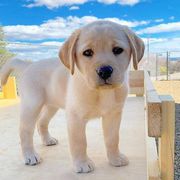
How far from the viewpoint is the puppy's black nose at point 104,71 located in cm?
113

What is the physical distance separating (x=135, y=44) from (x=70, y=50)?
240 mm

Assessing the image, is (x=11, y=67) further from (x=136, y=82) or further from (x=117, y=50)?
(x=136, y=82)

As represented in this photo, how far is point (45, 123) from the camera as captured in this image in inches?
72.5

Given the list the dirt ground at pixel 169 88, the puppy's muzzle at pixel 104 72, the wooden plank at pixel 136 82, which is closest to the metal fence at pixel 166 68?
the dirt ground at pixel 169 88

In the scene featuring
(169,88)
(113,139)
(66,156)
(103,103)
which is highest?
(103,103)

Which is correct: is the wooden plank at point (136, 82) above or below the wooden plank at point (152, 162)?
above

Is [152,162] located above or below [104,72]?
below

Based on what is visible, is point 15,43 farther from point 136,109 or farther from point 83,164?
point 83,164

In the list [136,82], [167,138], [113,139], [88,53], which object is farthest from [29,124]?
[136,82]

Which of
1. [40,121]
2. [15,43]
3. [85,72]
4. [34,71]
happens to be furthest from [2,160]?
[15,43]

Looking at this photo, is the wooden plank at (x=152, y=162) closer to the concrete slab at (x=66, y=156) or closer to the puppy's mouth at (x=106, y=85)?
the concrete slab at (x=66, y=156)

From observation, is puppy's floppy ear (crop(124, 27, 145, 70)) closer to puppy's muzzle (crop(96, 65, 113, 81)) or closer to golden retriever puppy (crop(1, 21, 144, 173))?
golden retriever puppy (crop(1, 21, 144, 173))

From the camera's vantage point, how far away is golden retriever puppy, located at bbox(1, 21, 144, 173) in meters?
1.17

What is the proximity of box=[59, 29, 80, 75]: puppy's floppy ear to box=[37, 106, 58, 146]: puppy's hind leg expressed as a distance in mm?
605
